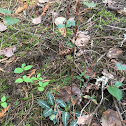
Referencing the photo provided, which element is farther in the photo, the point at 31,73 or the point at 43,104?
the point at 31,73

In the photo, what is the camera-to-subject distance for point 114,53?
73.9 inches

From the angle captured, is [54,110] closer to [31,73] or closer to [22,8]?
[31,73]

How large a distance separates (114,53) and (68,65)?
0.71 metres

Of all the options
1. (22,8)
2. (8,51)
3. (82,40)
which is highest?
(22,8)

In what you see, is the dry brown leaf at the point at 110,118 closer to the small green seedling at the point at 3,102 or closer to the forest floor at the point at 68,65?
the forest floor at the point at 68,65

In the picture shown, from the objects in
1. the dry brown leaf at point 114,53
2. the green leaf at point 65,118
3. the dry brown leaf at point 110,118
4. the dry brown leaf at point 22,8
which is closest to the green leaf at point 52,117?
the green leaf at point 65,118

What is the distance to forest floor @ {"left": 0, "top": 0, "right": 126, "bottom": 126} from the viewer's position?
1.49 metres

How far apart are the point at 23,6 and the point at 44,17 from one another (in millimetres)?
590

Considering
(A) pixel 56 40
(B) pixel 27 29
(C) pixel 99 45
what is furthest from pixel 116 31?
(B) pixel 27 29

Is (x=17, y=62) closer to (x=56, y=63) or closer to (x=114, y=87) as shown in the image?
(x=56, y=63)

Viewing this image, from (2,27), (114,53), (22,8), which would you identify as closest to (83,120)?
(114,53)

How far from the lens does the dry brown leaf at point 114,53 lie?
186 cm

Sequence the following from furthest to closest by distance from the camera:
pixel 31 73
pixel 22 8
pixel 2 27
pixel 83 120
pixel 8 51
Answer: pixel 22 8 < pixel 2 27 < pixel 8 51 < pixel 31 73 < pixel 83 120

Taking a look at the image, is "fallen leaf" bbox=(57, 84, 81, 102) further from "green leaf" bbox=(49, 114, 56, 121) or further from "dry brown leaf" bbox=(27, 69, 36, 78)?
"dry brown leaf" bbox=(27, 69, 36, 78)
